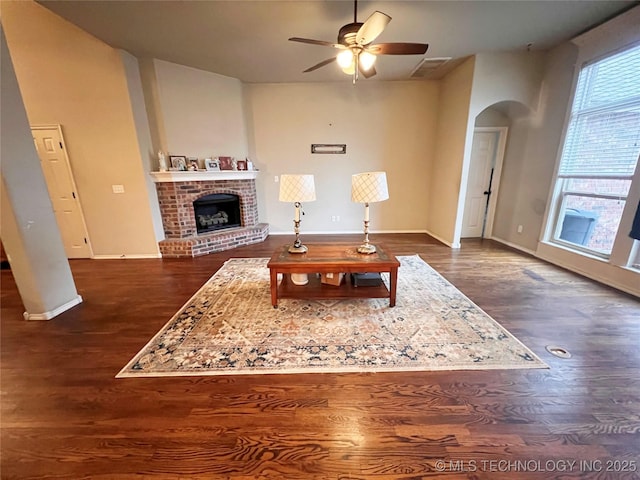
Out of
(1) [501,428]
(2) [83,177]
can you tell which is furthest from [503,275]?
(2) [83,177]

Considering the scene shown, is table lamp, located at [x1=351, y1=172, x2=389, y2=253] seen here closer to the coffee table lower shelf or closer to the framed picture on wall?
the coffee table lower shelf

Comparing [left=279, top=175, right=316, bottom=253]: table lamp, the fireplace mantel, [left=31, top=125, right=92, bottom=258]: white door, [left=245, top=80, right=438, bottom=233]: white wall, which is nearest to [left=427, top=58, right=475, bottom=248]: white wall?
[left=245, top=80, right=438, bottom=233]: white wall

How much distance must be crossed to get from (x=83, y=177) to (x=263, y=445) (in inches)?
186

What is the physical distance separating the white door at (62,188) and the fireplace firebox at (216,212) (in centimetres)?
171

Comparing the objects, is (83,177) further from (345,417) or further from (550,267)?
(550,267)

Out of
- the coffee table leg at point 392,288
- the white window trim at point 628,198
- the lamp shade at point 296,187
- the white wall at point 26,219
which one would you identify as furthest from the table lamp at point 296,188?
the white window trim at point 628,198

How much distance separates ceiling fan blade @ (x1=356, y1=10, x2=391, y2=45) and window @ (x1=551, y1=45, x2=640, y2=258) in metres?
3.07

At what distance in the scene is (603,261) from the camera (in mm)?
3121

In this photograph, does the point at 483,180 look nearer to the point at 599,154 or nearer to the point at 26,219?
the point at 599,154

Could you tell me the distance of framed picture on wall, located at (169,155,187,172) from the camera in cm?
424

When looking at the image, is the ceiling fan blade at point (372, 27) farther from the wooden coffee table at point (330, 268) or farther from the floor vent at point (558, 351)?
the floor vent at point (558, 351)

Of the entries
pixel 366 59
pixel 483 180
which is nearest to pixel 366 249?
pixel 366 59

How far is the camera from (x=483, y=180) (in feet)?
16.6

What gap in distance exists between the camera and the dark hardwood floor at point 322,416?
1.23m
